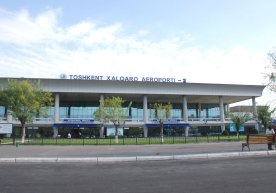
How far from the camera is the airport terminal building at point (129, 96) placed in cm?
7256

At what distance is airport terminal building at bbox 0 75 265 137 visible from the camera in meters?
72.6

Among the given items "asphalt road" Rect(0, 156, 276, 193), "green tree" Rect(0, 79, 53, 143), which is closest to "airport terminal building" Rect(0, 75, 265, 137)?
"green tree" Rect(0, 79, 53, 143)

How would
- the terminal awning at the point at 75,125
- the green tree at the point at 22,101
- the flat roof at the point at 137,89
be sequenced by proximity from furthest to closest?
the flat roof at the point at 137,89, the terminal awning at the point at 75,125, the green tree at the point at 22,101

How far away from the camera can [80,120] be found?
73938 mm

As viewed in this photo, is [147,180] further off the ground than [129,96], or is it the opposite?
[129,96]

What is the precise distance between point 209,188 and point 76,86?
66.0 m

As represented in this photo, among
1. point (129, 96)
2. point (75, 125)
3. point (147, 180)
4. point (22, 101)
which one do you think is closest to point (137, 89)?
point (129, 96)

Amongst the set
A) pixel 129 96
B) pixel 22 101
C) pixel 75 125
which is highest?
pixel 129 96

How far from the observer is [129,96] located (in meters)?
81.9

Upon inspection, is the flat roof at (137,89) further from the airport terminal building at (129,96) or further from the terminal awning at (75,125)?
the terminal awning at (75,125)

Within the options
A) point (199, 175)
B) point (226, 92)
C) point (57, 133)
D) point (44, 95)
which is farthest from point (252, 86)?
point (199, 175)

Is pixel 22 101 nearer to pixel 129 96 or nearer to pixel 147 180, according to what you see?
pixel 147 180

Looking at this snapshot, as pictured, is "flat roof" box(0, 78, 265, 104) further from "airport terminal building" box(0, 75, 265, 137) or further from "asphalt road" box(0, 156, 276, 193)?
"asphalt road" box(0, 156, 276, 193)

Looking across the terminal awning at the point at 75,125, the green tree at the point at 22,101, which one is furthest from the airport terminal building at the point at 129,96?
the green tree at the point at 22,101
